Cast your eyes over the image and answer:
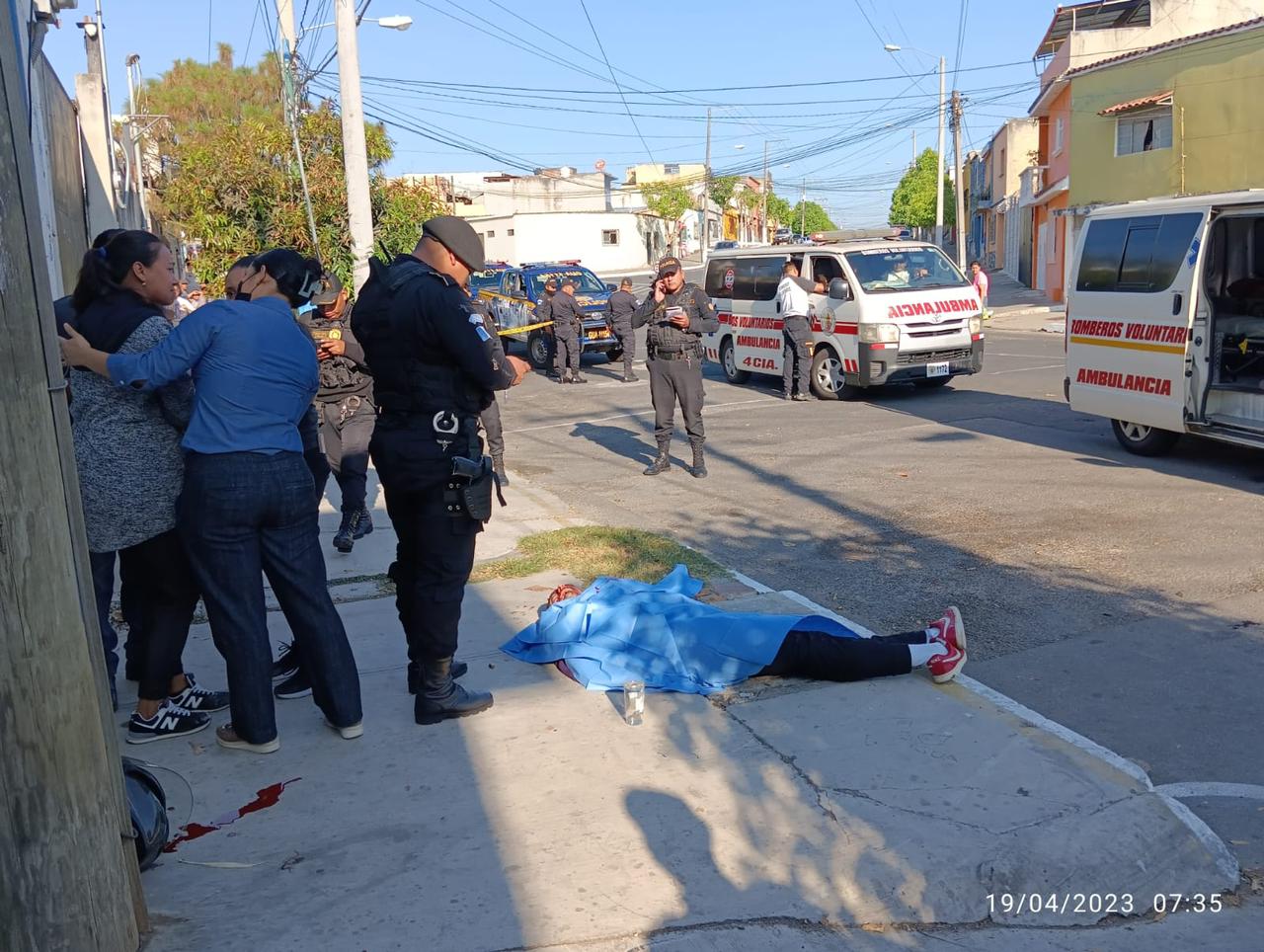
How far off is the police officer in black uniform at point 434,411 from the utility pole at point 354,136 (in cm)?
901

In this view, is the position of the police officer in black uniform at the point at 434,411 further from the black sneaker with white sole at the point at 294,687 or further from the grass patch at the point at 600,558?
the grass patch at the point at 600,558

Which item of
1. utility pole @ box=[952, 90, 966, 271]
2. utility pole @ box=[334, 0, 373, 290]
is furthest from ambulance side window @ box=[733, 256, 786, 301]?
utility pole @ box=[952, 90, 966, 271]

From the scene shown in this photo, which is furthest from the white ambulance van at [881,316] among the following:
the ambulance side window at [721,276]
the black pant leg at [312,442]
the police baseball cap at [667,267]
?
the black pant leg at [312,442]

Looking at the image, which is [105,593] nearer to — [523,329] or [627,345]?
[627,345]

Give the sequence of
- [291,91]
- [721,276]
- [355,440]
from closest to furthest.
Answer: [355,440]
[291,91]
[721,276]

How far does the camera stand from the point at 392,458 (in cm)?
445

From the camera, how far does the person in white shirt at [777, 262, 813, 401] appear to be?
50.2ft

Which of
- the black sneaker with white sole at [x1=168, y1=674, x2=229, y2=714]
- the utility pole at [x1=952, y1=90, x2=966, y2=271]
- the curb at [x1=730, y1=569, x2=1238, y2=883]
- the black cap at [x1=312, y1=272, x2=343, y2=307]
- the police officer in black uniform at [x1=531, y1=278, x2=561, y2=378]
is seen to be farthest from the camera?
the utility pole at [x1=952, y1=90, x2=966, y2=271]

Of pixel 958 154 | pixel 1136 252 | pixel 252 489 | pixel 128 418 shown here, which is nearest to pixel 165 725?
pixel 252 489

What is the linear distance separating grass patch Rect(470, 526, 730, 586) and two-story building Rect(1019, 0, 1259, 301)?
2533cm

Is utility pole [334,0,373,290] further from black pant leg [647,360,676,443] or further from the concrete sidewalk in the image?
the concrete sidewalk

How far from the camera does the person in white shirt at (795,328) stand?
15.3 metres

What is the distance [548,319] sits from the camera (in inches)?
822

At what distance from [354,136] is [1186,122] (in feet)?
65.9
